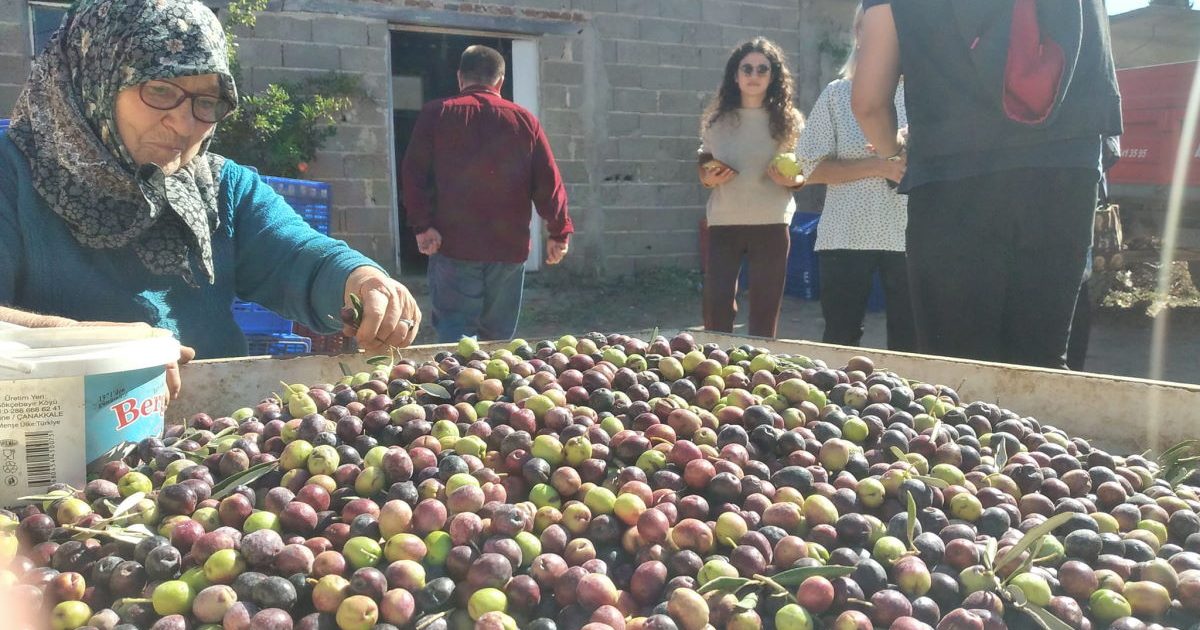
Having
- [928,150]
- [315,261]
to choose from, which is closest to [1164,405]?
[928,150]

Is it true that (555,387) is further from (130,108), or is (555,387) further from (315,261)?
(130,108)

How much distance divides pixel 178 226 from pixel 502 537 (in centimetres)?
153

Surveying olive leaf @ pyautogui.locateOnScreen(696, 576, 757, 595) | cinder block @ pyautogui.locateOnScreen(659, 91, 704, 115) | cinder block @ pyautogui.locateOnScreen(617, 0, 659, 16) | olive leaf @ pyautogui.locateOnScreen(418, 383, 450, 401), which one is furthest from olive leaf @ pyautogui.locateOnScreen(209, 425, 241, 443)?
cinder block @ pyautogui.locateOnScreen(659, 91, 704, 115)

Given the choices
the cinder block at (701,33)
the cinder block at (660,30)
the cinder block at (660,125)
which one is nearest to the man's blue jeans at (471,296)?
the cinder block at (660,125)

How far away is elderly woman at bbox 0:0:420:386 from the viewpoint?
2107 mm

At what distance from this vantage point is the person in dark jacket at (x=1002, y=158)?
2326mm

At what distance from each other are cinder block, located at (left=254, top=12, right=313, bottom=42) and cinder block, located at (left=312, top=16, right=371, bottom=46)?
7 centimetres

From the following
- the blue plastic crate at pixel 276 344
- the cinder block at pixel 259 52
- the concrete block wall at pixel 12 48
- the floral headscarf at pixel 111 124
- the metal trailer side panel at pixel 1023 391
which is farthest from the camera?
the cinder block at pixel 259 52

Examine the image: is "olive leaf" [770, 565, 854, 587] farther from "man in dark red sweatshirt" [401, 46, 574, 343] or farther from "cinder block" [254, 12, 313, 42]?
"cinder block" [254, 12, 313, 42]

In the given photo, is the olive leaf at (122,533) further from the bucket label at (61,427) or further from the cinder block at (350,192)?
the cinder block at (350,192)

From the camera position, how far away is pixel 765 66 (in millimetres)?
4773

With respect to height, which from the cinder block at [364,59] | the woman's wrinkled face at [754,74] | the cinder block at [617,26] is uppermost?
the cinder block at [617,26]

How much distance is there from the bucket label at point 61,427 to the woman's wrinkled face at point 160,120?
34.9 inches

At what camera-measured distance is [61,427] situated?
1.37 meters
